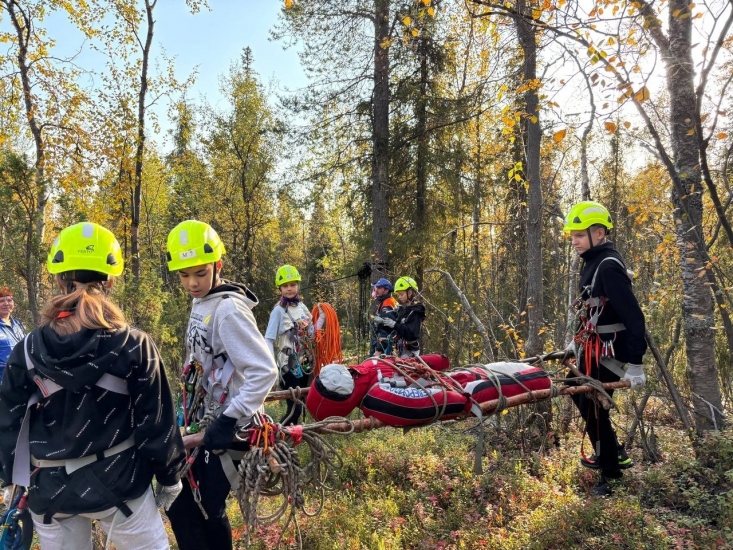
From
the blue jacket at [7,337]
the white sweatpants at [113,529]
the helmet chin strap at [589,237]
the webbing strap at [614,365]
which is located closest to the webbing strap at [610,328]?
the webbing strap at [614,365]

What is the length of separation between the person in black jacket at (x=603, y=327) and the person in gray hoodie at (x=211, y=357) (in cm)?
260

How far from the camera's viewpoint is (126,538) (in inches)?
78.2

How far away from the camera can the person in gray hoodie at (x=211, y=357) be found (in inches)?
89.1

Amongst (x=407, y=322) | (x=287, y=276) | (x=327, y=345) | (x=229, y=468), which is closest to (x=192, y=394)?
(x=229, y=468)

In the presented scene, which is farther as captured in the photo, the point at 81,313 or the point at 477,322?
the point at 477,322

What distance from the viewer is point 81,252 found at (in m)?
1.98

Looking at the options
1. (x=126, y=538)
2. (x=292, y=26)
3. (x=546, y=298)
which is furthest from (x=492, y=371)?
(x=546, y=298)

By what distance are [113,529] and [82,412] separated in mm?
519

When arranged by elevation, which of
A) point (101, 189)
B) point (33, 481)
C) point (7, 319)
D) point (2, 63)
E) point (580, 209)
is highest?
point (2, 63)

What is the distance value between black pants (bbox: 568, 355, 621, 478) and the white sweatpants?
307 centimetres

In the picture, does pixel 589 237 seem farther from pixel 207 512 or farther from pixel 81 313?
pixel 81 313

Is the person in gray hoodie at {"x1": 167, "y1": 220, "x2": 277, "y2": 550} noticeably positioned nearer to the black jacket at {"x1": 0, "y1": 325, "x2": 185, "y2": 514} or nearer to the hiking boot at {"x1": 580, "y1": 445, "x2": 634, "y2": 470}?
the black jacket at {"x1": 0, "y1": 325, "x2": 185, "y2": 514}

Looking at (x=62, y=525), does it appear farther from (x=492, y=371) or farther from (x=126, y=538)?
(x=492, y=371)

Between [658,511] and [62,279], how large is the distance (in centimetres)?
402
